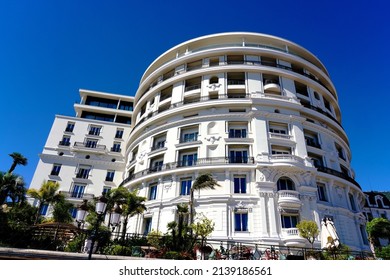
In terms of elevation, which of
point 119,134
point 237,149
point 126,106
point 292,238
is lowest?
point 292,238

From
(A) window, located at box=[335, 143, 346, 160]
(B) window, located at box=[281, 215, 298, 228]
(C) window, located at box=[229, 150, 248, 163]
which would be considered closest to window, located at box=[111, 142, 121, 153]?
(C) window, located at box=[229, 150, 248, 163]

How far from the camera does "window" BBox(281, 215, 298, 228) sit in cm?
1975

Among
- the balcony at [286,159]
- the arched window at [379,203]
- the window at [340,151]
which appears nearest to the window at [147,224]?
the balcony at [286,159]

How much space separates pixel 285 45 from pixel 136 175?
2583 centimetres

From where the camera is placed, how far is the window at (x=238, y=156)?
22.4 meters

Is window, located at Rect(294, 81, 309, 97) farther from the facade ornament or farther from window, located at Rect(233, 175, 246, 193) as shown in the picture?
window, located at Rect(233, 175, 246, 193)

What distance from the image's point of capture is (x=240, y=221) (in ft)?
64.5

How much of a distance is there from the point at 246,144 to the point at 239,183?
4115 mm

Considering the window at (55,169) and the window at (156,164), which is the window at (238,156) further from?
the window at (55,169)

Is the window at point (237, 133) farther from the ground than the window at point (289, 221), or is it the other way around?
the window at point (237, 133)

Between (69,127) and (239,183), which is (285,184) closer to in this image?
(239,183)

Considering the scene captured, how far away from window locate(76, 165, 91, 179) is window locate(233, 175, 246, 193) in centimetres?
2389

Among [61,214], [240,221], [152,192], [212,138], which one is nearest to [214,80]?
[212,138]

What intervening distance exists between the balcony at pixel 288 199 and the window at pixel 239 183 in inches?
123
